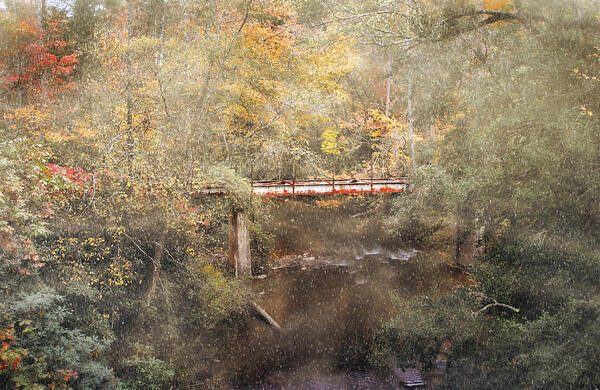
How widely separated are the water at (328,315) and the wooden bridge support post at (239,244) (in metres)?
0.97

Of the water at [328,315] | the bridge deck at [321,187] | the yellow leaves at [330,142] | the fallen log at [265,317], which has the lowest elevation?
the water at [328,315]

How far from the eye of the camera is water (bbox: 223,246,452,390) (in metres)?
10.7

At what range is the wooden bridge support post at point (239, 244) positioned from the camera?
562 inches

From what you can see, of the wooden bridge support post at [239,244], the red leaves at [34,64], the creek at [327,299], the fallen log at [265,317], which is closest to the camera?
the creek at [327,299]

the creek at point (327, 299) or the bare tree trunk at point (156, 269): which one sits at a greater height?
the bare tree trunk at point (156, 269)

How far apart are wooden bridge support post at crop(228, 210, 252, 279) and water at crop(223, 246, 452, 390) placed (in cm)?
97

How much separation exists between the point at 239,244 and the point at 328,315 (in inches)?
165

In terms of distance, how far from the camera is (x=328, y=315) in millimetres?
13789

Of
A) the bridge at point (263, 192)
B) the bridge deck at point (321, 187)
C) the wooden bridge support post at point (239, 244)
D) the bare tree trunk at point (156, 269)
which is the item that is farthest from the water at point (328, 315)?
the bridge deck at point (321, 187)

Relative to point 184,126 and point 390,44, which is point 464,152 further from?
point 184,126

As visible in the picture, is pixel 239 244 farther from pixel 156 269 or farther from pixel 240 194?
pixel 156 269

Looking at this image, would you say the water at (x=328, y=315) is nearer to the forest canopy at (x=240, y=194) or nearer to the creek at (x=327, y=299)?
the creek at (x=327, y=299)

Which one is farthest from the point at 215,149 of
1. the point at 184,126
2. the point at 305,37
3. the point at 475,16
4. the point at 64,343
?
the point at 475,16

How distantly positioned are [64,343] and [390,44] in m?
9.86
